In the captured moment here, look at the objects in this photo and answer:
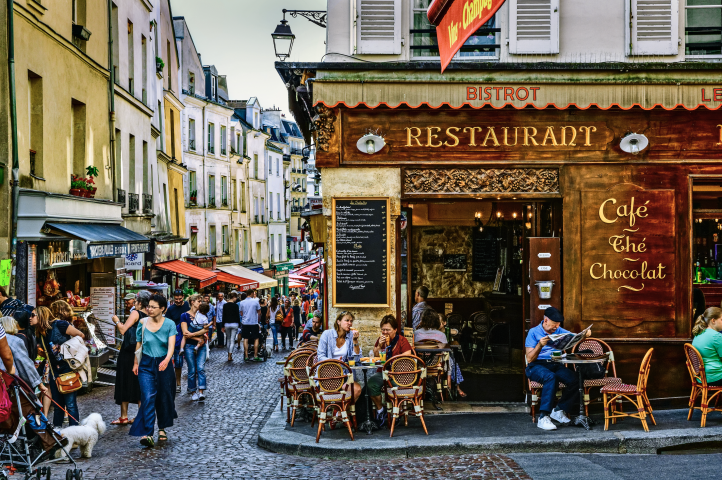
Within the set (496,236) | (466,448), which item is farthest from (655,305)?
(496,236)

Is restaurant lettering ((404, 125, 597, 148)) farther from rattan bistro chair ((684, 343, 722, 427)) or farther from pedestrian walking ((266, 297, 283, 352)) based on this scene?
pedestrian walking ((266, 297, 283, 352))

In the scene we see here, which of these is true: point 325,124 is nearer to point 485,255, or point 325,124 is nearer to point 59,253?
point 59,253

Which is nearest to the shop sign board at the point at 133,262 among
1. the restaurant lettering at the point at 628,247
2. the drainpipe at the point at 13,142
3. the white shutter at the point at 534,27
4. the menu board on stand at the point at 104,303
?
the menu board on stand at the point at 104,303

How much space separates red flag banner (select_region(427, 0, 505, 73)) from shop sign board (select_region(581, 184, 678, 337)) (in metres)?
5.62

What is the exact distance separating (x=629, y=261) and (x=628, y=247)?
18 cm

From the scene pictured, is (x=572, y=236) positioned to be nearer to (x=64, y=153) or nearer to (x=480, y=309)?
(x=480, y=309)

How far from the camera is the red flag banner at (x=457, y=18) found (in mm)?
4949

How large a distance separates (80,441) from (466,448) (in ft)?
13.5

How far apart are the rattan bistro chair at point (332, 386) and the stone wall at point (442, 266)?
7.86m

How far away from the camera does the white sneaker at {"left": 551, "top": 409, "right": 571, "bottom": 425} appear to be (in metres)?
9.79

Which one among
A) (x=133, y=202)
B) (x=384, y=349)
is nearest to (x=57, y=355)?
(x=384, y=349)

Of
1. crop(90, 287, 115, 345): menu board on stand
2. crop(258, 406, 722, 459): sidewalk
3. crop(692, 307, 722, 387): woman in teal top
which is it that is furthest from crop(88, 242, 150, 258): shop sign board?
crop(692, 307, 722, 387): woman in teal top

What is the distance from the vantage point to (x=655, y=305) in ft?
35.7

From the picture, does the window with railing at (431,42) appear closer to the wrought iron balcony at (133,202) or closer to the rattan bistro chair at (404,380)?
the rattan bistro chair at (404,380)
